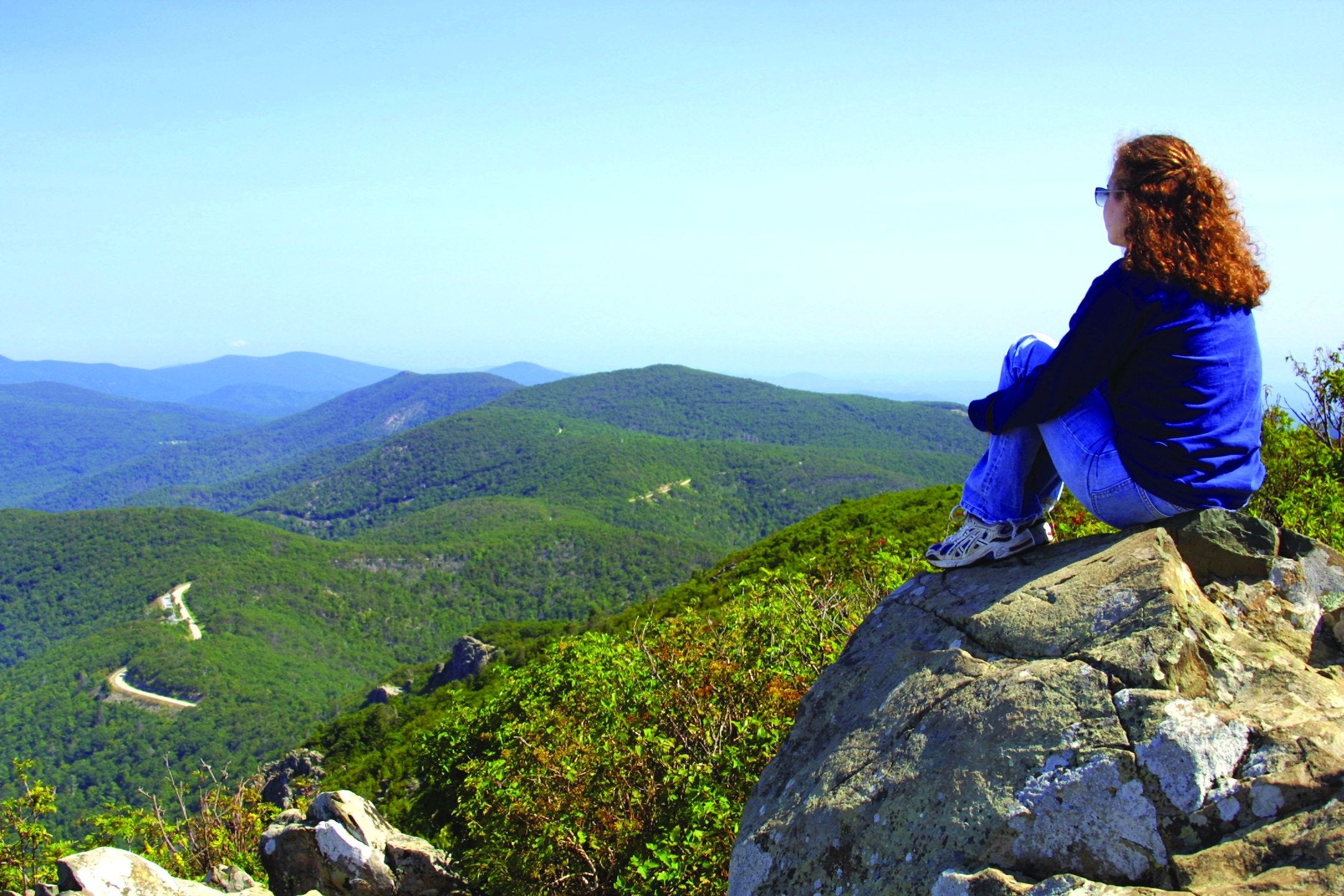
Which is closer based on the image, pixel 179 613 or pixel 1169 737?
pixel 1169 737

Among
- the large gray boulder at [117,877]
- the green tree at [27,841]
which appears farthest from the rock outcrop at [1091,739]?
the green tree at [27,841]

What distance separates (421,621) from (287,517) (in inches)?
4021

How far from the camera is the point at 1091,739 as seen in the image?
10.3 ft

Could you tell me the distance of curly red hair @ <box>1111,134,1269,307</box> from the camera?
367 centimetres

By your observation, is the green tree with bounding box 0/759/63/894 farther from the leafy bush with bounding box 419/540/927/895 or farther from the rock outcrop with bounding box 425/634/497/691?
the rock outcrop with bounding box 425/634/497/691

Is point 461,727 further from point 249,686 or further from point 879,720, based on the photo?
point 249,686

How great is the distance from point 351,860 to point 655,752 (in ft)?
12.5

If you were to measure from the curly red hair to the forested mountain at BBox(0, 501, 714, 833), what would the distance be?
3233 inches

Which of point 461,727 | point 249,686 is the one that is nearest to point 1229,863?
point 461,727

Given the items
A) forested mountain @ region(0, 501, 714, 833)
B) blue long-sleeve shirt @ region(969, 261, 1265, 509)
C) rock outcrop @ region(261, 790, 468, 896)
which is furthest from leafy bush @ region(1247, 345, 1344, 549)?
forested mountain @ region(0, 501, 714, 833)

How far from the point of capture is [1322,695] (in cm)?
328

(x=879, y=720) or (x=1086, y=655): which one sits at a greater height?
(x=1086, y=655)

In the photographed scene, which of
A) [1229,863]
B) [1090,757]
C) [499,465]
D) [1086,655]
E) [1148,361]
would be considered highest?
[1148,361]

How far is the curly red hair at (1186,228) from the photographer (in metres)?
3.67
